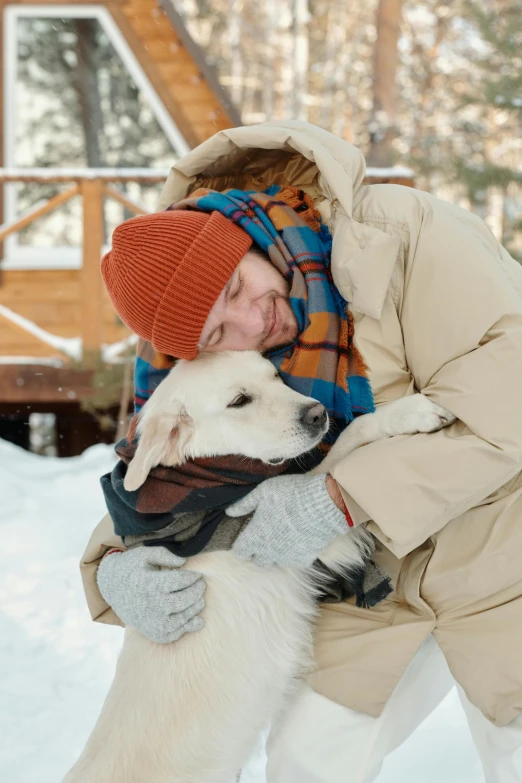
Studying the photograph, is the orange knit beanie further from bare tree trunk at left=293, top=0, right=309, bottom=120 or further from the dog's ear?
bare tree trunk at left=293, top=0, right=309, bottom=120

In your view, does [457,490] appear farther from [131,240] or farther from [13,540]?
[13,540]

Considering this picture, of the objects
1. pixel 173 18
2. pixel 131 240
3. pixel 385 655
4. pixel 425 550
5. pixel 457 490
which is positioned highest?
pixel 173 18

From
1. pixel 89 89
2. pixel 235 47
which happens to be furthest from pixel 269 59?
pixel 89 89

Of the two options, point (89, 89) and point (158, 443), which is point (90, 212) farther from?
point (158, 443)

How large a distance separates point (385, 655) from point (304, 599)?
278mm

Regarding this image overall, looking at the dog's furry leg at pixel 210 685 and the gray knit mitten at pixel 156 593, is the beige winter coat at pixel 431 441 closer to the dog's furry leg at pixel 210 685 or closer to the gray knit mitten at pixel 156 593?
the dog's furry leg at pixel 210 685

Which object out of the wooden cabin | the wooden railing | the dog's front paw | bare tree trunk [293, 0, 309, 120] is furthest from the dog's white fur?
bare tree trunk [293, 0, 309, 120]

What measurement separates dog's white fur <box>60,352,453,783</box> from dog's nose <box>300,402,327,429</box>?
0.02m

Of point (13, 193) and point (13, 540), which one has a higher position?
point (13, 193)

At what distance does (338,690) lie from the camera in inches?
74.8

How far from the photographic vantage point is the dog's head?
2072 millimetres

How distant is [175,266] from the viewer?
72.6 inches

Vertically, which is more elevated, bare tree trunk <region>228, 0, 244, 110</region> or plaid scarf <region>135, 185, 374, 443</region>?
bare tree trunk <region>228, 0, 244, 110</region>

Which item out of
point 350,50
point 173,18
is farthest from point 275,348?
point 350,50
